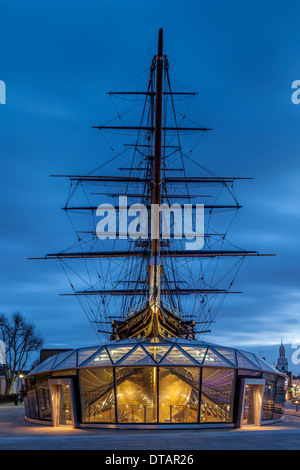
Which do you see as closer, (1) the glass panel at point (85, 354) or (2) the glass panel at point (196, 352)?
(2) the glass panel at point (196, 352)

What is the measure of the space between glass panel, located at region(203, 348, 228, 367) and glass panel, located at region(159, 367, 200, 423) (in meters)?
0.60

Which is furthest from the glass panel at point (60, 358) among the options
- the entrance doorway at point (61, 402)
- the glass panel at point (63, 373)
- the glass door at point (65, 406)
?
the glass door at point (65, 406)

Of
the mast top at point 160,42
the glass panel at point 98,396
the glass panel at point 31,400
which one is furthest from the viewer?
the mast top at point 160,42

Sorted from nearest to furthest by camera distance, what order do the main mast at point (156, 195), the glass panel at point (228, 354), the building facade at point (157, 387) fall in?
1. the building facade at point (157, 387)
2. the glass panel at point (228, 354)
3. the main mast at point (156, 195)

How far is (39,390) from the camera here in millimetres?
29438

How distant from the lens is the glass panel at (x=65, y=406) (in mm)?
26434

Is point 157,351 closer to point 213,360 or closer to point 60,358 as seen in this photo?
point 213,360

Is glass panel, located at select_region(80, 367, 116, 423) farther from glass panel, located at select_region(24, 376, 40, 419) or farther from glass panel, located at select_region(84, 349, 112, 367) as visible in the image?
glass panel, located at select_region(24, 376, 40, 419)

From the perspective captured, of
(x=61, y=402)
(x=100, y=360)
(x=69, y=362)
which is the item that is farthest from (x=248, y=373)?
(x=61, y=402)

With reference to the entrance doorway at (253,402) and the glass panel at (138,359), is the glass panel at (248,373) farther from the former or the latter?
the glass panel at (138,359)

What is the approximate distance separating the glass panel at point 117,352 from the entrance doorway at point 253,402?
6114 mm

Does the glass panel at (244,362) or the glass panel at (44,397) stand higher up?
the glass panel at (244,362)

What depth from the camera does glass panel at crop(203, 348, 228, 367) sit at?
2529cm
